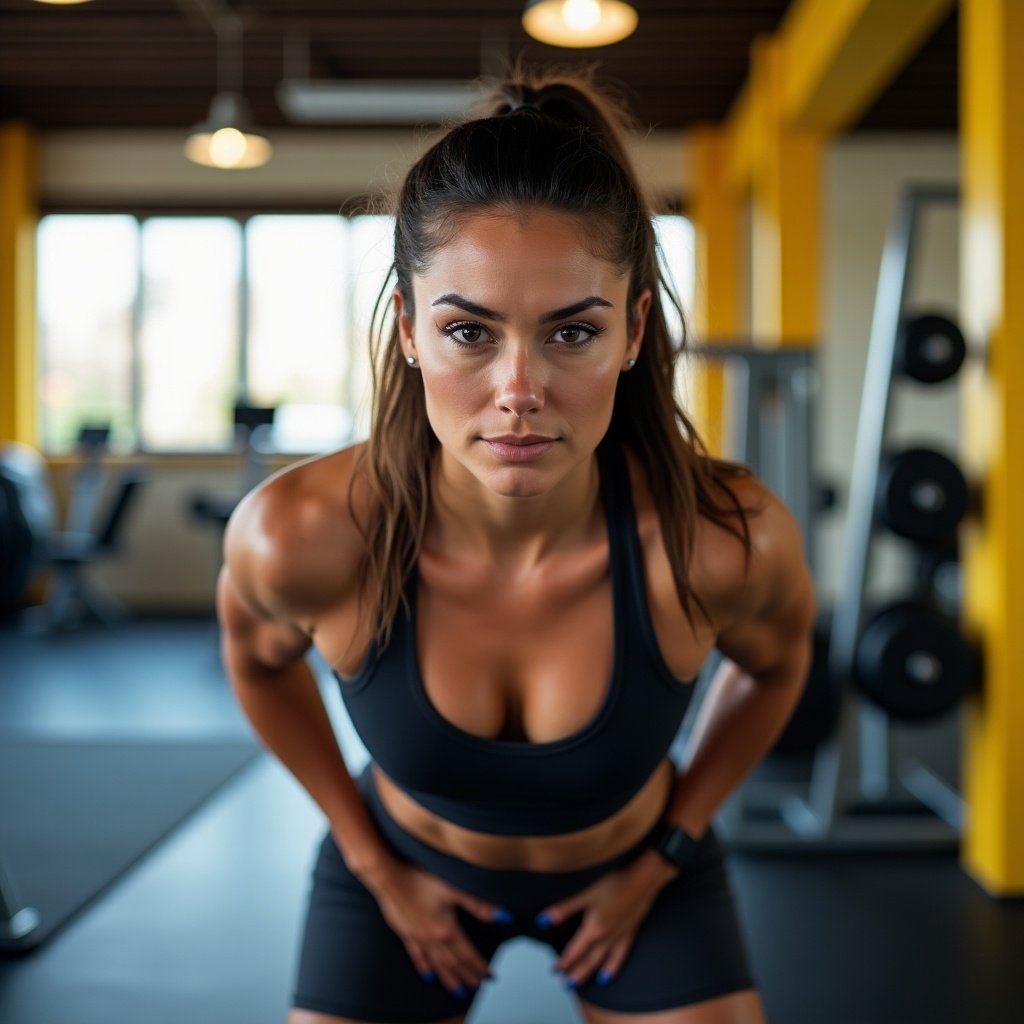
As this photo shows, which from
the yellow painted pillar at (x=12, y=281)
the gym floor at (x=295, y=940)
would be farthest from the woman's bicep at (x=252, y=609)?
the yellow painted pillar at (x=12, y=281)

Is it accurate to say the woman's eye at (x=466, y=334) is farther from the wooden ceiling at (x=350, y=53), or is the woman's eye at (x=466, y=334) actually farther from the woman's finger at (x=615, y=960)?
the wooden ceiling at (x=350, y=53)

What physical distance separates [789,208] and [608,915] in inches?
188

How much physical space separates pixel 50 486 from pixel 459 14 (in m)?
3.97

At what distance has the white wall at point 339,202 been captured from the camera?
720cm

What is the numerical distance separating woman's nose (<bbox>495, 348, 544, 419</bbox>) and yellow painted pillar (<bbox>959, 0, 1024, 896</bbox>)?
1.85 m

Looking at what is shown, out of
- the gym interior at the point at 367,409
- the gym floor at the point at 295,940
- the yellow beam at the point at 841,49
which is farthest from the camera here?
the yellow beam at the point at 841,49

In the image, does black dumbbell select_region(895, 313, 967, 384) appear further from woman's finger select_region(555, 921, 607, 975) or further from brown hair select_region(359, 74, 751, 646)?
woman's finger select_region(555, 921, 607, 975)

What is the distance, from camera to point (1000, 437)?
99.3 inches

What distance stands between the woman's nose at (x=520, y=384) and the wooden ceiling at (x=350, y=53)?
12.8ft

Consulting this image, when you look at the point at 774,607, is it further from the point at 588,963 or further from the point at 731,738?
the point at 588,963

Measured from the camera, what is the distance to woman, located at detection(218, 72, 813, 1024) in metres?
1.02

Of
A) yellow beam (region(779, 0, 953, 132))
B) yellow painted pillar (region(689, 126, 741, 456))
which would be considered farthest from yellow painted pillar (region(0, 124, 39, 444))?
yellow beam (region(779, 0, 953, 132))

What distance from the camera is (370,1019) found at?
121 cm

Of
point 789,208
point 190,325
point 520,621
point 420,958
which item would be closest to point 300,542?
point 520,621
